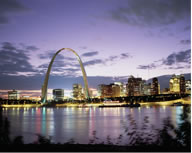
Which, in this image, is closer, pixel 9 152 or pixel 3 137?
pixel 9 152

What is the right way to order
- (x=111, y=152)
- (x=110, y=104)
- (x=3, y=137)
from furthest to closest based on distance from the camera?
(x=110, y=104) < (x=3, y=137) < (x=111, y=152)

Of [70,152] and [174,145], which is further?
[174,145]

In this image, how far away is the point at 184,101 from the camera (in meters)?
178

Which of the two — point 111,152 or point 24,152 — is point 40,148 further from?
point 111,152

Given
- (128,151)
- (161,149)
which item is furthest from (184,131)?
(128,151)

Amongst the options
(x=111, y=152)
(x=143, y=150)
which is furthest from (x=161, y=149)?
(x=111, y=152)

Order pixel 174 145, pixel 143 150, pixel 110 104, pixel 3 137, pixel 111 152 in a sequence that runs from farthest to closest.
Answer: pixel 110 104 < pixel 3 137 < pixel 174 145 < pixel 143 150 < pixel 111 152

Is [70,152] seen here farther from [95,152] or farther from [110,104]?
[110,104]

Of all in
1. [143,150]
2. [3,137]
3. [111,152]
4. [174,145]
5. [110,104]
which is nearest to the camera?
[111,152]

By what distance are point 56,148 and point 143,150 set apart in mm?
Answer: 5018

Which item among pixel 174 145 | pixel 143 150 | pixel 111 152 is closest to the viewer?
pixel 111 152

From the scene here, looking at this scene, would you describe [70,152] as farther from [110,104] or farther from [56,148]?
[110,104]

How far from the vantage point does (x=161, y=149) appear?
14.3 metres

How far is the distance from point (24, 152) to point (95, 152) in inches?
148
